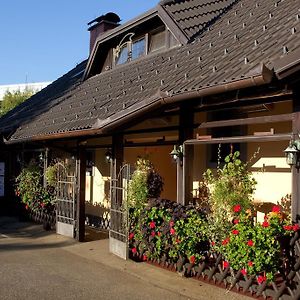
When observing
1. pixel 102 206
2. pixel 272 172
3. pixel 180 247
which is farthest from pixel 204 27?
pixel 180 247

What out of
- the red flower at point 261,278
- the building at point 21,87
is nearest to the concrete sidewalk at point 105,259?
the red flower at point 261,278

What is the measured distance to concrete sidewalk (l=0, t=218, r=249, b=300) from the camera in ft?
21.0

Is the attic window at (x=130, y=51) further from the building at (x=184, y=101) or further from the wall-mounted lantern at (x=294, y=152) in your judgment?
the wall-mounted lantern at (x=294, y=152)

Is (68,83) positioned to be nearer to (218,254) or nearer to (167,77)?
(167,77)

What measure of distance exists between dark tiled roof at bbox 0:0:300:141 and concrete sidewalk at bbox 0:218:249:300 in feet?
8.09

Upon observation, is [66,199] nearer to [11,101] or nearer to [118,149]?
[118,149]

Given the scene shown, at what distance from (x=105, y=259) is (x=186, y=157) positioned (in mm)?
2517

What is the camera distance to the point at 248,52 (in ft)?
23.6

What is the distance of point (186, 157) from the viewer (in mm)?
7762

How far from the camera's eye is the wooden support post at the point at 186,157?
771 centimetres

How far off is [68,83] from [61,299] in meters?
12.0

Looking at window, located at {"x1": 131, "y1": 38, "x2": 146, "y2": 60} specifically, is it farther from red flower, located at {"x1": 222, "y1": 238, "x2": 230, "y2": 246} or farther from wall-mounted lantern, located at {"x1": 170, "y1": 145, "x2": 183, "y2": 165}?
red flower, located at {"x1": 222, "y1": 238, "x2": 230, "y2": 246}

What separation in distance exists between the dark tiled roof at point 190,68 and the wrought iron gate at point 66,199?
3.60 ft

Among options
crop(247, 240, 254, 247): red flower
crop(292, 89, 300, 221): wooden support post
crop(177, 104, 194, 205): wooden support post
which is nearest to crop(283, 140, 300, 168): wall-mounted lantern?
crop(292, 89, 300, 221): wooden support post
